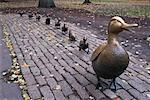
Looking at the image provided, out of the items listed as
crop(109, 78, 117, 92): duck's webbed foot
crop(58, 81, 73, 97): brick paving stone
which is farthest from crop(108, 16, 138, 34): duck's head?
crop(58, 81, 73, 97): brick paving stone

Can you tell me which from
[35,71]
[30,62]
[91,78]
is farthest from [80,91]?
[30,62]

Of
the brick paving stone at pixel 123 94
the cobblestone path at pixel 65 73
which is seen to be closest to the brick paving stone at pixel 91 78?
the cobblestone path at pixel 65 73

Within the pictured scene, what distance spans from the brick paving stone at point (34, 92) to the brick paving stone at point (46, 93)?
8 cm

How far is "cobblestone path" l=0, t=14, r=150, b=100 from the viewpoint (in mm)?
4656

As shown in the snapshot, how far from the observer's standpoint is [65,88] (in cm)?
489

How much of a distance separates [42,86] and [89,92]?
0.86m

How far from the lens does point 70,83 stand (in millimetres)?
5109

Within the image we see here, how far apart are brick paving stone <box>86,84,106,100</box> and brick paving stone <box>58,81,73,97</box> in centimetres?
32

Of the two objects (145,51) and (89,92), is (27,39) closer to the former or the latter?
(145,51)

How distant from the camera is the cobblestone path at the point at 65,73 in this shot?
466 centimetres

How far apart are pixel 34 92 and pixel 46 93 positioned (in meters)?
0.21

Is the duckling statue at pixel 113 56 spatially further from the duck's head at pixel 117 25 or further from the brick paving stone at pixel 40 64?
the brick paving stone at pixel 40 64

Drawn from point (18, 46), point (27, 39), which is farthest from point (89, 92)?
point (27, 39)

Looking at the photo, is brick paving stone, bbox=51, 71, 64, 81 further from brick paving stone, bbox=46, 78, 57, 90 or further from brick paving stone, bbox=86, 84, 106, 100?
brick paving stone, bbox=86, 84, 106, 100
